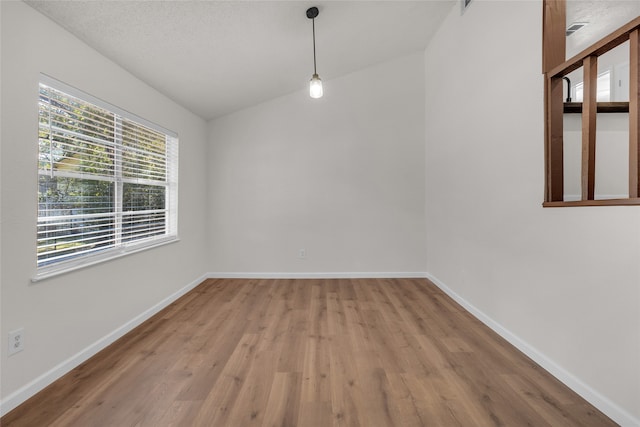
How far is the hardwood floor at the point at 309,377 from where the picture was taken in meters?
1.46

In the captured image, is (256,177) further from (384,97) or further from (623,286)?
(623,286)

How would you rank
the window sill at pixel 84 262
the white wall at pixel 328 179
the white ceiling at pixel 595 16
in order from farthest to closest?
the white wall at pixel 328 179, the white ceiling at pixel 595 16, the window sill at pixel 84 262

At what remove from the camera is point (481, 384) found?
171cm

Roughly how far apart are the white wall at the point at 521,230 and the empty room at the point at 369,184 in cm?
2

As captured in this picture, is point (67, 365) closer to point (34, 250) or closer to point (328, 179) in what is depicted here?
point (34, 250)

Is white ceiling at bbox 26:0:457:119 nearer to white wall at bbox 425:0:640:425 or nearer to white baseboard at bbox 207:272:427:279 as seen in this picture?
white wall at bbox 425:0:640:425

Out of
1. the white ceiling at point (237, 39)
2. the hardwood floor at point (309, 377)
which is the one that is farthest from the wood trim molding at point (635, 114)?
the white ceiling at point (237, 39)

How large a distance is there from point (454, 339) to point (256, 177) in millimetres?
3233

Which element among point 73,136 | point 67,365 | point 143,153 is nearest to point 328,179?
point 143,153

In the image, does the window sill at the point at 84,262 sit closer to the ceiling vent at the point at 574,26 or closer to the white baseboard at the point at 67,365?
the white baseboard at the point at 67,365

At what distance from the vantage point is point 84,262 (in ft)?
6.64

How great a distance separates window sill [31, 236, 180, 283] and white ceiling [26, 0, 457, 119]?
1.61m

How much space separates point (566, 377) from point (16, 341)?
3.28 metres

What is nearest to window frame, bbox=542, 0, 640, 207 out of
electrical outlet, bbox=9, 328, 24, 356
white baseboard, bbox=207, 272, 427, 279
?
white baseboard, bbox=207, 272, 427, 279
